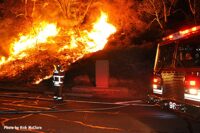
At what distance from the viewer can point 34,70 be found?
23.1m

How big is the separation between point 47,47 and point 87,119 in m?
17.1

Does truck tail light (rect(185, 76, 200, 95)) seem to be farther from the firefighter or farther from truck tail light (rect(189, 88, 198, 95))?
the firefighter

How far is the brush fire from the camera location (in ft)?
76.6

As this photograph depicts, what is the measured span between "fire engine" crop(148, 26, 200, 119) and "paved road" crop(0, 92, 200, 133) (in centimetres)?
69

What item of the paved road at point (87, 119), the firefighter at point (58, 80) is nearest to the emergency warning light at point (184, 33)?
the paved road at point (87, 119)

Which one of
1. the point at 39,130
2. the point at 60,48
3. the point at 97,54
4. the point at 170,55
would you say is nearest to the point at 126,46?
the point at 97,54

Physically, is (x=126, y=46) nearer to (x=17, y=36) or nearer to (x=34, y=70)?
(x=34, y=70)

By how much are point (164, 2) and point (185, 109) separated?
77.2ft

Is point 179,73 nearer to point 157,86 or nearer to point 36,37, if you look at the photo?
point 157,86

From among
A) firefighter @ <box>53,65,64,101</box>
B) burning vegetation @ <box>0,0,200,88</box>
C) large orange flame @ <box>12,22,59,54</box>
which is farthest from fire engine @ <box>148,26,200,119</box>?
large orange flame @ <box>12,22,59,54</box>

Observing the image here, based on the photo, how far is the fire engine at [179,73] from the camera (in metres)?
8.16

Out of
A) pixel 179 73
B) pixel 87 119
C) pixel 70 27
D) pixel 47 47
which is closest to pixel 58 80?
pixel 87 119

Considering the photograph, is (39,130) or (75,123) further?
(75,123)

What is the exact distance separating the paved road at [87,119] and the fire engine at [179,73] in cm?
69
